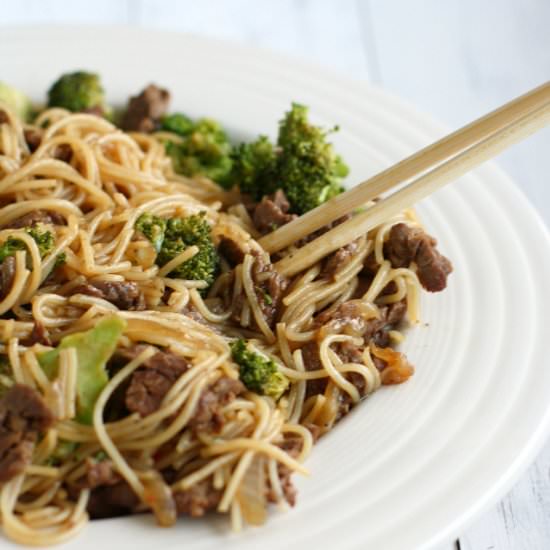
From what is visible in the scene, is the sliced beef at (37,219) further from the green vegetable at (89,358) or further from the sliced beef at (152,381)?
the sliced beef at (152,381)

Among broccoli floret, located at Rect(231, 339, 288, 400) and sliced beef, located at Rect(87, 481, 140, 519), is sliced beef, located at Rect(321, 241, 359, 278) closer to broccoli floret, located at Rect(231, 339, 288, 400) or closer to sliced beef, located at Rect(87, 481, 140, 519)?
broccoli floret, located at Rect(231, 339, 288, 400)

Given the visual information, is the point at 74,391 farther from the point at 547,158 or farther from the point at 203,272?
the point at 547,158

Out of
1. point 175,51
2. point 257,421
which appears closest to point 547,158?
point 175,51

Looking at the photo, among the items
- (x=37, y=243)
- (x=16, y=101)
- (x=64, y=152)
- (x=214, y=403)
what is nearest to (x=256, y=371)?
(x=214, y=403)

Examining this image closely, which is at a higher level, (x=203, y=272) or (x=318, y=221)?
(x=318, y=221)

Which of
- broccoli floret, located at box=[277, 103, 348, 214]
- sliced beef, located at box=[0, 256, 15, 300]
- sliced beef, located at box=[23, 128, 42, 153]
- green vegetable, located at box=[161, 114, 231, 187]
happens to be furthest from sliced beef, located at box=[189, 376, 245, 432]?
green vegetable, located at box=[161, 114, 231, 187]

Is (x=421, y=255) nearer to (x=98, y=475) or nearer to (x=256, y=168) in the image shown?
(x=256, y=168)
